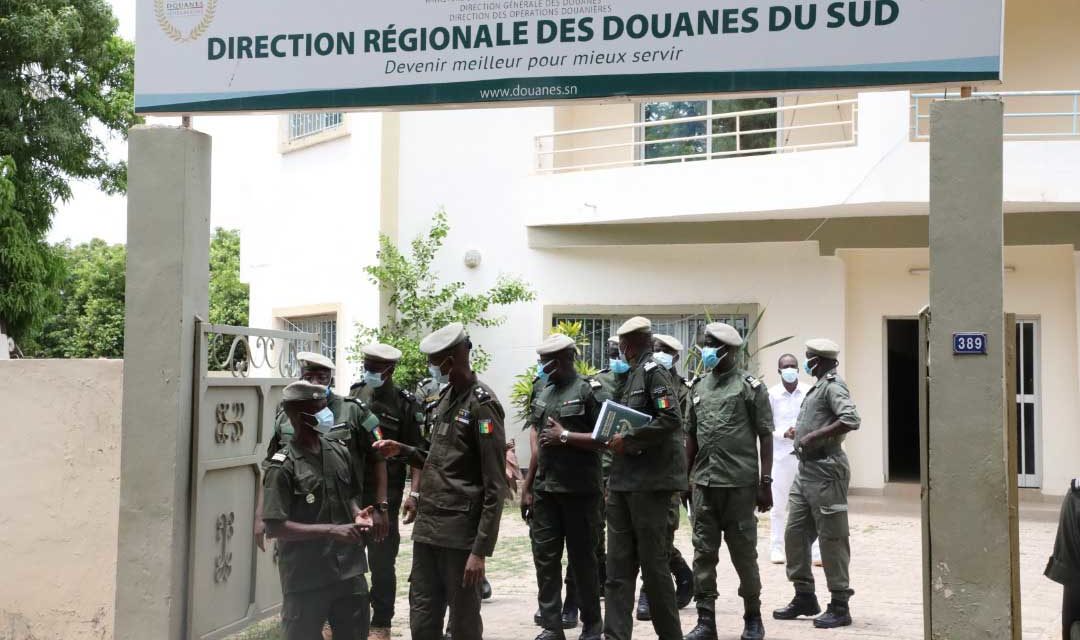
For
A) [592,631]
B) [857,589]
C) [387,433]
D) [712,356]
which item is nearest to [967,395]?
[712,356]

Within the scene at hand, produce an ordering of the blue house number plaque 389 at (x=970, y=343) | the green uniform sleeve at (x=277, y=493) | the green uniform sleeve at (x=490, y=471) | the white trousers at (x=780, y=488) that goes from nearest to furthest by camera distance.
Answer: the green uniform sleeve at (x=277, y=493) < the green uniform sleeve at (x=490, y=471) < the blue house number plaque 389 at (x=970, y=343) < the white trousers at (x=780, y=488)

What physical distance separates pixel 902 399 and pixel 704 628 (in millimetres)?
11385

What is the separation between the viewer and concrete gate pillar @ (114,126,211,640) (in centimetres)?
630

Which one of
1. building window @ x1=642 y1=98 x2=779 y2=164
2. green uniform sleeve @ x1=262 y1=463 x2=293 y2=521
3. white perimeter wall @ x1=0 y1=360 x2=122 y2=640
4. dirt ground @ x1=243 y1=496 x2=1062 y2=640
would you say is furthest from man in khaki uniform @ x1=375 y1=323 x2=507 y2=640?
building window @ x1=642 y1=98 x2=779 y2=164

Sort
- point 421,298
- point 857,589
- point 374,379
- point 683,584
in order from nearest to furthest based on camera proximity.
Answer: point 374,379 < point 683,584 < point 857,589 < point 421,298

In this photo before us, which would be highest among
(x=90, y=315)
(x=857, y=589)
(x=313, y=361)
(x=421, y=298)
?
(x=90, y=315)

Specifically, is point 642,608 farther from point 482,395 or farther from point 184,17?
point 184,17

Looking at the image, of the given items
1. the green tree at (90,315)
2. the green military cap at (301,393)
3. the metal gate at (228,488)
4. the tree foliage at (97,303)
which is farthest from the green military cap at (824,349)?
the green tree at (90,315)

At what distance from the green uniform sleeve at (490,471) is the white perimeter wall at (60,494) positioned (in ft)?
7.94

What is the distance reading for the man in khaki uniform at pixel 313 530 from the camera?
17.8 feet

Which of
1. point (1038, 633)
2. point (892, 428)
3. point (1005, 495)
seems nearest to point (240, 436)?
point (1005, 495)

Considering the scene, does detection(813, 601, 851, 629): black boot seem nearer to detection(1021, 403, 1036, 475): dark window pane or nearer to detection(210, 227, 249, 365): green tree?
detection(1021, 403, 1036, 475): dark window pane

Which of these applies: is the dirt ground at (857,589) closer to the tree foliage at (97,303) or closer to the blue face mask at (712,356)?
the blue face mask at (712,356)

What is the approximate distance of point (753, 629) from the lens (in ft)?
24.1
